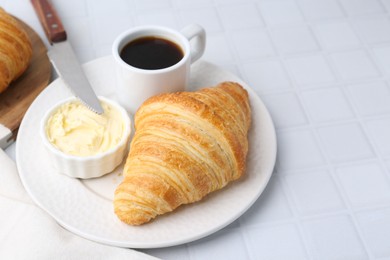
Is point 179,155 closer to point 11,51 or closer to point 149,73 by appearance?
point 149,73

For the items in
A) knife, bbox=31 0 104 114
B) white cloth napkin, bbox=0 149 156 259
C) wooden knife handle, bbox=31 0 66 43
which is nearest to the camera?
white cloth napkin, bbox=0 149 156 259

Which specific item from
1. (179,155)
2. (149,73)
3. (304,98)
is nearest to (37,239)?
(179,155)

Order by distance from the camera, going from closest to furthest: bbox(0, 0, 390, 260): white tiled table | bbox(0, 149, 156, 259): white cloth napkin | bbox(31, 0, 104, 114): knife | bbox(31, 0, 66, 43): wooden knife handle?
bbox(0, 149, 156, 259): white cloth napkin → bbox(0, 0, 390, 260): white tiled table → bbox(31, 0, 104, 114): knife → bbox(31, 0, 66, 43): wooden knife handle

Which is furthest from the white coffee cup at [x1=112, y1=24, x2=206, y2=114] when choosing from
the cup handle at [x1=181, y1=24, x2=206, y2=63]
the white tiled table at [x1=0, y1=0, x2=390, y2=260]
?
the white tiled table at [x1=0, y1=0, x2=390, y2=260]

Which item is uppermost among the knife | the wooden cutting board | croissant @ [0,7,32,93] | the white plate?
croissant @ [0,7,32,93]

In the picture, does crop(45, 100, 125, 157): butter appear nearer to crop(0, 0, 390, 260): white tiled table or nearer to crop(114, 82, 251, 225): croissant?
crop(114, 82, 251, 225): croissant

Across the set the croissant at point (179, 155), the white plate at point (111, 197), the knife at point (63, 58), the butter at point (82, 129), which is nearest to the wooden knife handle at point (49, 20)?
the knife at point (63, 58)

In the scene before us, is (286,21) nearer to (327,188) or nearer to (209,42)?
(209,42)

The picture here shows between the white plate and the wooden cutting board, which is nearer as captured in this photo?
the white plate
